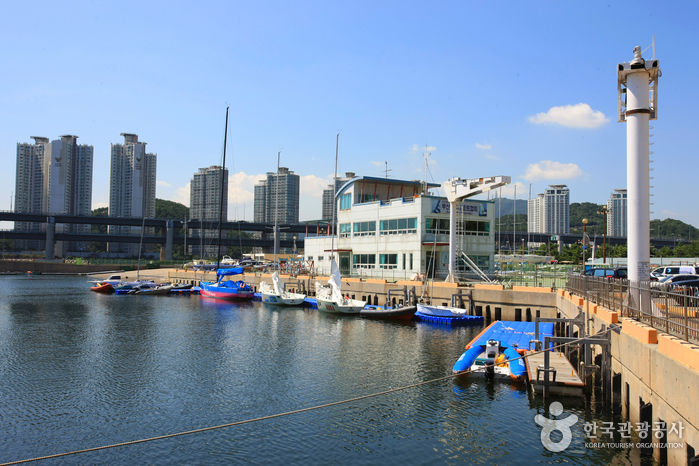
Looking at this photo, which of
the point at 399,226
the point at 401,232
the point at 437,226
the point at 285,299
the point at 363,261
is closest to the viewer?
the point at 437,226

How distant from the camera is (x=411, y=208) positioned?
178 feet

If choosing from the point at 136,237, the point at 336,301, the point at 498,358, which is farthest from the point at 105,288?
the point at 136,237

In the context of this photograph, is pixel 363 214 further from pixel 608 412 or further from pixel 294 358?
pixel 608 412

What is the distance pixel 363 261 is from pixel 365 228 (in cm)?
424

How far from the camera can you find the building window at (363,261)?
5997 cm

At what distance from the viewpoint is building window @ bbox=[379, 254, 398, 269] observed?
5647 cm

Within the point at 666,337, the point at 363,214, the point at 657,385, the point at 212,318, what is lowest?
the point at 212,318

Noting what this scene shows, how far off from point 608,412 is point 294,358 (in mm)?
16270

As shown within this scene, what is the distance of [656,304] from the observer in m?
14.8

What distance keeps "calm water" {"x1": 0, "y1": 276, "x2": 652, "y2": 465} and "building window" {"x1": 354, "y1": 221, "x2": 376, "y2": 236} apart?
938 inches

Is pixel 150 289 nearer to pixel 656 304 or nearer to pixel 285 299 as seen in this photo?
pixel 285 299

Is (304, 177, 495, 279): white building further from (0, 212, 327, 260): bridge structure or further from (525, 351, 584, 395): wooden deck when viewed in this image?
(0, 212, 327, 260): bridge structure

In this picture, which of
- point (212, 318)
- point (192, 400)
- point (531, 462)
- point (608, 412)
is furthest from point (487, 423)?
point (212, 318)

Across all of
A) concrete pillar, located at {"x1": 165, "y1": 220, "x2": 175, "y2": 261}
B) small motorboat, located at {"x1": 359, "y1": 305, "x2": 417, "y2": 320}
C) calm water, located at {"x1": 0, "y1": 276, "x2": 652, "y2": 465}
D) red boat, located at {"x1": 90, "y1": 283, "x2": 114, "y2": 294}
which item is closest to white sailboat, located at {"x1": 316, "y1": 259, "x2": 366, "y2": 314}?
A: small motorboat, located at {"x1": 359, "y1": 305, "x2": 417, "y2": 320}
